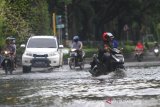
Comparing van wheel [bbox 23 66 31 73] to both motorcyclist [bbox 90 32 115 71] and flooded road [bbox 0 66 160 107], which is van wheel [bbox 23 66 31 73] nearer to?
motorcyclist [bbox 90 32 115 71]

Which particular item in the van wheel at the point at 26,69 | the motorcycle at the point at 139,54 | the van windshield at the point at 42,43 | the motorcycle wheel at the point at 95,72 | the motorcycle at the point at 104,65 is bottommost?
the motorcycle at the point at 139,54

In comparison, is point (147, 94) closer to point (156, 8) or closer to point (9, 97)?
point (9, 97)

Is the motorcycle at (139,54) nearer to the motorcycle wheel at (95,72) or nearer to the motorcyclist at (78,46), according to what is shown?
the motorcyclist at (78,46)

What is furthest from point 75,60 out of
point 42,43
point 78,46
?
point 42,43

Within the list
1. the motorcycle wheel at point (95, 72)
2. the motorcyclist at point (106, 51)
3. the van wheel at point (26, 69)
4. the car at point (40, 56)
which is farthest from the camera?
the van wheel at point (26, 69)

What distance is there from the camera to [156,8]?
190 ft

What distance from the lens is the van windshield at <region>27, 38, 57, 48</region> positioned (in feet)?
91.2

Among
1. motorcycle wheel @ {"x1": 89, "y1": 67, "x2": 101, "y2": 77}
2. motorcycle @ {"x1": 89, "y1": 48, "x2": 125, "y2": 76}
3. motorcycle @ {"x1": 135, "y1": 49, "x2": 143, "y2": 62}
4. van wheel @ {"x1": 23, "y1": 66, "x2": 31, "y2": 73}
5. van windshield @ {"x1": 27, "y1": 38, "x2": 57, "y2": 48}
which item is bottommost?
motorcycle @ {"x1": 135, "y1": 49, "x2": 143, "y2": 62}

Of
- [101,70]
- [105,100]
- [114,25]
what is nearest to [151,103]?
[105,100]

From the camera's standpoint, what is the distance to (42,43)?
27922mm

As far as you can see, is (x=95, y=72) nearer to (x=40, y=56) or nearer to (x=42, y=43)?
(x=40, y=56)

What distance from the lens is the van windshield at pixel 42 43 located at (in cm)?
2780

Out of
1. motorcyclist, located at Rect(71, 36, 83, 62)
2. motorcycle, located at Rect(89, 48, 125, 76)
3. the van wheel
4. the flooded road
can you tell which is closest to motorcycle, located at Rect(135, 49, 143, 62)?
motorcyclist, located at Rect(71, 36, 83, 62)

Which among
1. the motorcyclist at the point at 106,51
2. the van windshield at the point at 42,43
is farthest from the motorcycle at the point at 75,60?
the motorcyclist at the point at 106,51
